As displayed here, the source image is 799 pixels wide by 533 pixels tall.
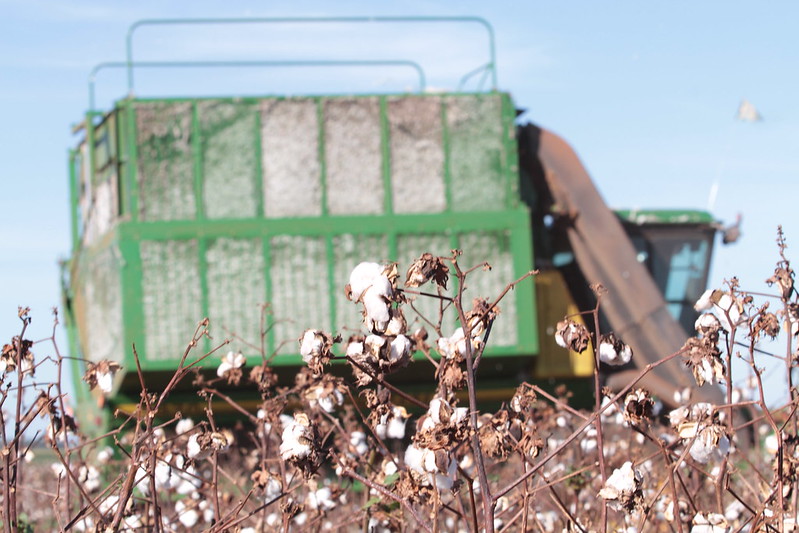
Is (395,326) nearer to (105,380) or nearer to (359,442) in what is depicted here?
(105,380)

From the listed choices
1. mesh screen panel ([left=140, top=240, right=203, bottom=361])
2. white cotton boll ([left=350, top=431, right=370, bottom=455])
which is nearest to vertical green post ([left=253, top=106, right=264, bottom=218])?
mesh screen panel ([left=140, top=240, right=203, bottom=361])

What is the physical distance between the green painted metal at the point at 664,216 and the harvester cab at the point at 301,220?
929mm

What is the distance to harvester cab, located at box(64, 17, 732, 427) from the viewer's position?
1069cm

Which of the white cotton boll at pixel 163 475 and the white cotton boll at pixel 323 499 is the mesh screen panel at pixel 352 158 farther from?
the white cotton boll at pixel 163 475

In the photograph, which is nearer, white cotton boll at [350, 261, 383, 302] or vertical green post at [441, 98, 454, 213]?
white cotton boll at [350, 261, 383, 302]

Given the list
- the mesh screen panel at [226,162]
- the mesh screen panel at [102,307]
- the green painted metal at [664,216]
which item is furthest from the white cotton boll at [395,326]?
the green painted metal at [664,216]

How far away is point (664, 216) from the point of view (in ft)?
40.9

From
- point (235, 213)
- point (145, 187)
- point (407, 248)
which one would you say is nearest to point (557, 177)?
point (407, 248)

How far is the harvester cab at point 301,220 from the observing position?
1069cm

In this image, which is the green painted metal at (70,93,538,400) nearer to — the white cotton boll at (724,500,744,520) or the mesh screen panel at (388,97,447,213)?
the mesh screen panel at (388,97,447,213)

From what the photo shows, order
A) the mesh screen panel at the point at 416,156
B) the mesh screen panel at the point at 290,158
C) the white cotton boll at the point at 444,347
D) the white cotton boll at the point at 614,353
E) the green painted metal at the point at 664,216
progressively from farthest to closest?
1. the green painted metal at the point at 664,216
2. the mesh screen panel at the point at 416,156
3. the mesh screen panel at the point at 290,158
4. the white cotton boll at the point at 614,353
5. the white cotton boll at the point at 444,347

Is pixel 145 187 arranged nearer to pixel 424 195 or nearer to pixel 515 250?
pixel 424 195

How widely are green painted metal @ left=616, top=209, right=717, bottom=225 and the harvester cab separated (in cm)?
93

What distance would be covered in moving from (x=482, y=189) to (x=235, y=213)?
7.07ft
